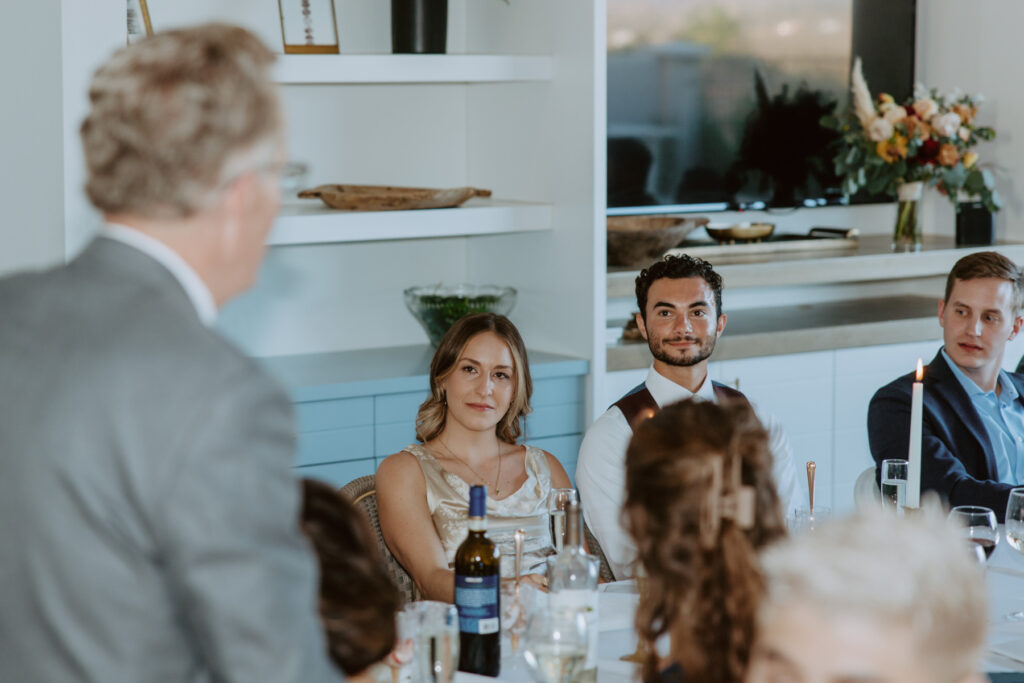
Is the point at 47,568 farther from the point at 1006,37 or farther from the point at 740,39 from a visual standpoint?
the point at 1006,37

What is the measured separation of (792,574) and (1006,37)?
13.7 ft

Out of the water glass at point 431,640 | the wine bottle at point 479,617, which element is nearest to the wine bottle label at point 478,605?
the wine bottle at point 479,617

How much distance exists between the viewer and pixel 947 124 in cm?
430

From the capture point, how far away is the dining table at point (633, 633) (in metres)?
1.70

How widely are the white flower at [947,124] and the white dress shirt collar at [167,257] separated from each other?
370cm

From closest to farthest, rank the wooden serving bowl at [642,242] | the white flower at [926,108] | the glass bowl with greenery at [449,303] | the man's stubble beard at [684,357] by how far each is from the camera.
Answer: the man's stubble beard at [684,357]
the glass bowl with greenery at [449,303]
the wooden serving bowl at [642,242]
the white flower at [926,108]

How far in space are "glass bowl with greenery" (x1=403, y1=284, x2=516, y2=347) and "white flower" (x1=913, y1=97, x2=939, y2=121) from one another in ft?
5.34

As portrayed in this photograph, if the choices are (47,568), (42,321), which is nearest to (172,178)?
(42,321)

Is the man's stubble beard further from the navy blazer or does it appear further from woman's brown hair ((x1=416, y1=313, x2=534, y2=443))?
the navy blazer

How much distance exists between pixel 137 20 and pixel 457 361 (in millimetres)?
1368

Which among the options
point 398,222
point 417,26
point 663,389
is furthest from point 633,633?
point 417,26

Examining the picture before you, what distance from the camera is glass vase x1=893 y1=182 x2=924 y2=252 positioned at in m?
4.50

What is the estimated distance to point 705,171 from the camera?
4.35 metres

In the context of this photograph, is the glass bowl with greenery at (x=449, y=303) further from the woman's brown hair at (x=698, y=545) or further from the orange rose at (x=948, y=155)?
the woman's brown hair at (x=698, y=545)
